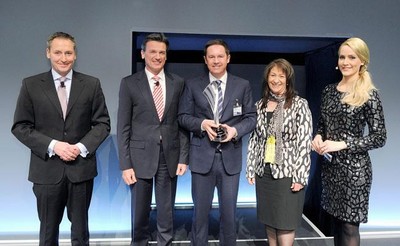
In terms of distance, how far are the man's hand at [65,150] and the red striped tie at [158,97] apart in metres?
0.64

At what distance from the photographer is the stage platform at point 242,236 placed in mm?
3434

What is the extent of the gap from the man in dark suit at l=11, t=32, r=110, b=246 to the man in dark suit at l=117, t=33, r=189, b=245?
0.24 metres

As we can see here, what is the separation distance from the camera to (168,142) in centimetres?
275

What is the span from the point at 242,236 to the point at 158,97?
5.83 ft

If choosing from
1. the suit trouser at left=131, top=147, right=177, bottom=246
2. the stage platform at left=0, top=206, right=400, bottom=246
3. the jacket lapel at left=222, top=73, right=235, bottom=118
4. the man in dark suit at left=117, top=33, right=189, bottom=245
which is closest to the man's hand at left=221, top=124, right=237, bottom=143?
the jacket lapel at left=222, top=73, right=235, bottom=118

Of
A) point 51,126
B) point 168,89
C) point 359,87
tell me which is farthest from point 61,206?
point 359,87

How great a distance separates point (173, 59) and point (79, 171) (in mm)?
2172

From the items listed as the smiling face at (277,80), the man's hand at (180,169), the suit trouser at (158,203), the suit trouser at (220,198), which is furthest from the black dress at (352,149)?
the suit trouser at (158,203)

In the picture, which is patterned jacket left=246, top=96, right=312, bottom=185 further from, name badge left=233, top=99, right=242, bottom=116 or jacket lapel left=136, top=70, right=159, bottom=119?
jacket lapel left=136, top=70, right=159, bottom=119

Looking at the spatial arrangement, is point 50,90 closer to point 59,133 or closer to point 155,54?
point 59,133

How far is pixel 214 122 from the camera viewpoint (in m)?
2.65

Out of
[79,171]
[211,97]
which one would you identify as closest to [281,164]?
[211,97]

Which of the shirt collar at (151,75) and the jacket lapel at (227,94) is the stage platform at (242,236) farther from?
the shirt collar at (151,75)

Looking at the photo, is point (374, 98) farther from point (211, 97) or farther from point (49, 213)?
point (49, 213)
